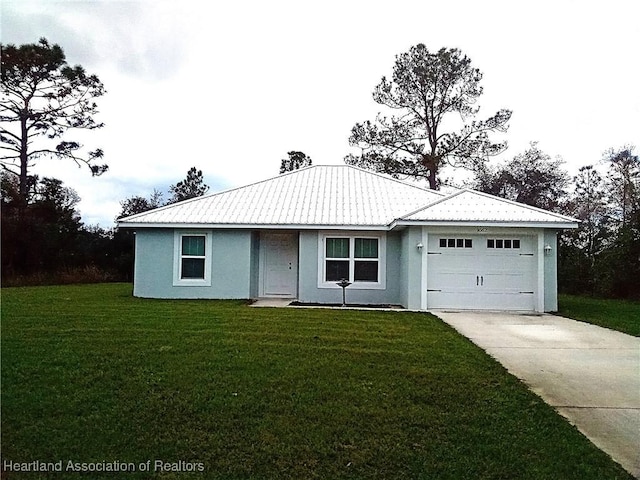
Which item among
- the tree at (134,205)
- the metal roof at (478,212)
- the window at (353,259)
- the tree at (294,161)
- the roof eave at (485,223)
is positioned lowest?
the window at (353,259)

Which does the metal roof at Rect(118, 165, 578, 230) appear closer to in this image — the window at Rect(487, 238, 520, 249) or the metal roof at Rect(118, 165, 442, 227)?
the metal roof at Rect(118, 165, 442, 227)

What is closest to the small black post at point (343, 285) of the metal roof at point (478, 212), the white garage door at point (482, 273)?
the white garage door at point (482, 273)

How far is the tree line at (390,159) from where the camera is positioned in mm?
23125

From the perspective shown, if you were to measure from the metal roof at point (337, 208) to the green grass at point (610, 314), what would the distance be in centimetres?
223

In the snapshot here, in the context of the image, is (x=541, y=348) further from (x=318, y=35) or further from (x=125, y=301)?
(x=125, y=301)

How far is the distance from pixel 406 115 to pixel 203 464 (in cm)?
2712

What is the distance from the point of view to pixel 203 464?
3.85m

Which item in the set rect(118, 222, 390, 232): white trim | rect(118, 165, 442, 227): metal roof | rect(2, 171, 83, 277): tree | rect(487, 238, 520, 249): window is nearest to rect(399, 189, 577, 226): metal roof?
rect(487, 238, 520, 249): window

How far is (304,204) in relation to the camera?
16.8 m

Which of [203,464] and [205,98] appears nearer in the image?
[203,464]

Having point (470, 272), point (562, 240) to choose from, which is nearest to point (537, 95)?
point (470, 272)

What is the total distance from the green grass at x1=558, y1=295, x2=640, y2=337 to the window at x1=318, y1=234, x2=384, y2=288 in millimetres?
4885

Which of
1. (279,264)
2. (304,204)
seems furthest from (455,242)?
(279,264)

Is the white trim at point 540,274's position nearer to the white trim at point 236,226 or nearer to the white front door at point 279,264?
the white trim at point 236,226
